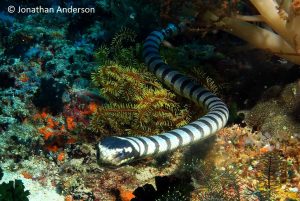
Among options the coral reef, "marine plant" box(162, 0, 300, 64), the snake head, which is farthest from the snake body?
"marine plant" box(162, 0, 300, 64)

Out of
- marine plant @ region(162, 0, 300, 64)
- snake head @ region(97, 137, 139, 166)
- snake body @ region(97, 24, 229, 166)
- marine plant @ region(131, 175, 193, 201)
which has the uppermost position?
marine plant @ region(162, 0, 300, 64)

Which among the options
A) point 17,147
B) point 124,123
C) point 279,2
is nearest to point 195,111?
point 124,123

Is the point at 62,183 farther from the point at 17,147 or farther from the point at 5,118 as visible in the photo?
the point at 5,118

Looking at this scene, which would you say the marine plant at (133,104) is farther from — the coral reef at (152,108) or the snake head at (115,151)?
the snake head at (115,151)

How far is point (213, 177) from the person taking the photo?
2.96 meters

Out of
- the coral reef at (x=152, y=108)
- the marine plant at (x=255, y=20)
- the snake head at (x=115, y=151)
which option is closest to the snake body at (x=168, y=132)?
the snake head at (x=115, y=151)

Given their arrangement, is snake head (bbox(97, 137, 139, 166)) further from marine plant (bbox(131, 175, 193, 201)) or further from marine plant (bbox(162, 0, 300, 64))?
marine plant (bbox(162, 0, 300, 64))

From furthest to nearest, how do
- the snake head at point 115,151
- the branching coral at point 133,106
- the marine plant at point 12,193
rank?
1. the branching coral at point 133,106
2. the marine plant at point 12,193
3. the snake head at point 115,151

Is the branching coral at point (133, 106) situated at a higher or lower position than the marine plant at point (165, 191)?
higher

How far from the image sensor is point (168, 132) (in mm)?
3303

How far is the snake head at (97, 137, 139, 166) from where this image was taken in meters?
2.56

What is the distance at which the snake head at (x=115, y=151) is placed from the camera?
2.56 meters

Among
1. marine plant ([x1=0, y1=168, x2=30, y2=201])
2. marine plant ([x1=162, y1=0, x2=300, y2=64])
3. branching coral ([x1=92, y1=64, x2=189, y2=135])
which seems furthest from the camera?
branching coral ([x1=92, y1=64, x2=189, y2=135])

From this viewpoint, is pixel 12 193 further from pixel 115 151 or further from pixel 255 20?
pixel 255 20
